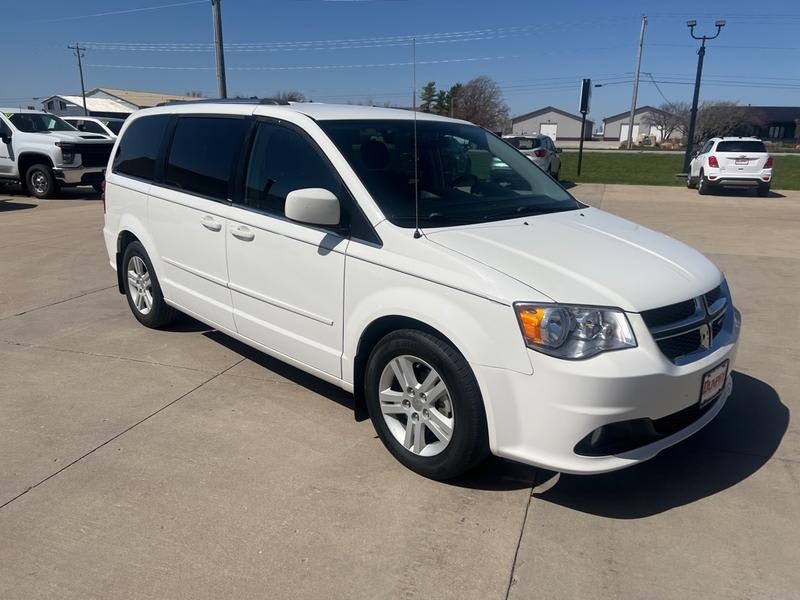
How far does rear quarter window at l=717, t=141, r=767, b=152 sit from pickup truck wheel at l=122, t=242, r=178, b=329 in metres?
17.2

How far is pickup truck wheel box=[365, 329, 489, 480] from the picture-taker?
305cm

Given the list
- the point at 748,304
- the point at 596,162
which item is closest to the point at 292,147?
the point at 748,304

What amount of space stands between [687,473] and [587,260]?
4.21ft

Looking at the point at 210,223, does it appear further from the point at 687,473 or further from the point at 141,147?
the point at 687,473

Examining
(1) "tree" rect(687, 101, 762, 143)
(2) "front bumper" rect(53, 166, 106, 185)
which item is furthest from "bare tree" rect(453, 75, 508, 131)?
(2) "front bumper" rect(53, 166, 106, 185)

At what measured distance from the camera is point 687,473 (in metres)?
3.46

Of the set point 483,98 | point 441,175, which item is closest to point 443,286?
point 441,175

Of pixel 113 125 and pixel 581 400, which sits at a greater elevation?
pixel 113 125

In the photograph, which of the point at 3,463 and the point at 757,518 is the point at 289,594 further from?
the point at 757,518

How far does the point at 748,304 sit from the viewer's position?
661 centimetres

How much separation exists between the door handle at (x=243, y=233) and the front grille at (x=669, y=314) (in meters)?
2.36

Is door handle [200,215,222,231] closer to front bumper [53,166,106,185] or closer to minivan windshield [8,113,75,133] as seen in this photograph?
front bumper [53,166,106,185]

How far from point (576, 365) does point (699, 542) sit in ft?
3.26

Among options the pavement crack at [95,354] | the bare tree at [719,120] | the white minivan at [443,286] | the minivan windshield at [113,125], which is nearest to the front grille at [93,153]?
the minivan windshield at [113,125]
